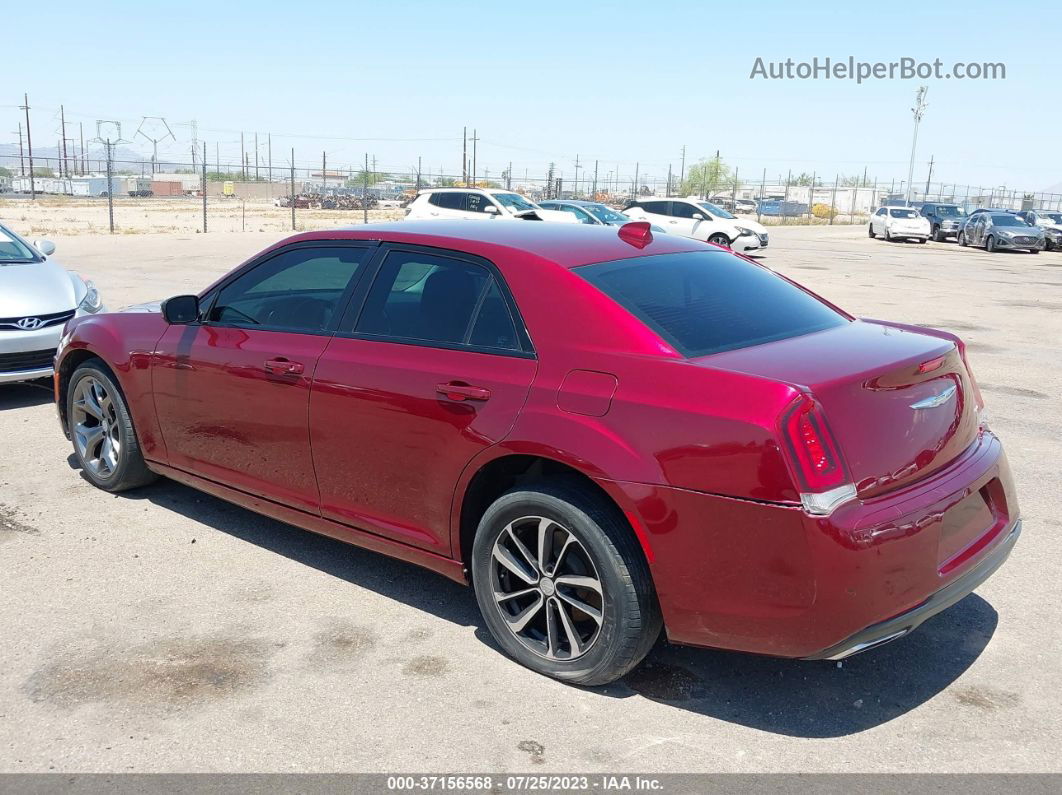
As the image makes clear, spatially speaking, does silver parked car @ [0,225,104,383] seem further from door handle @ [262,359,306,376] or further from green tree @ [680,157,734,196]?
green tree @ [680,157,734,196]

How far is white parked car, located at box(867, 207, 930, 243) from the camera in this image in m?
38.6

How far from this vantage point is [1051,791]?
296cm

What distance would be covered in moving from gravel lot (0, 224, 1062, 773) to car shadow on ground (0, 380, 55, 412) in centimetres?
279

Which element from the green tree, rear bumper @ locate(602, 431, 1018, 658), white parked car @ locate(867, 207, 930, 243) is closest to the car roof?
rear bumper @ locate(602, 431, 1018, 658)

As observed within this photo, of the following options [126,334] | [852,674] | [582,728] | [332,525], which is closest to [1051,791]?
[852,674]

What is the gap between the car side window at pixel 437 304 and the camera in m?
3.86

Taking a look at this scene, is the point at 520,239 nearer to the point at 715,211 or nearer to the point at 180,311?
the point at 180,311

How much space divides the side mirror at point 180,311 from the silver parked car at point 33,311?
3.31 metres

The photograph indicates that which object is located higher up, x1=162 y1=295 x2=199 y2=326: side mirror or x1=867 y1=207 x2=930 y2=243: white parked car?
x1=162 y1=295 x2=199 y2=326: side mirror

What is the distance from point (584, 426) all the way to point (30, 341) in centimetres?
589

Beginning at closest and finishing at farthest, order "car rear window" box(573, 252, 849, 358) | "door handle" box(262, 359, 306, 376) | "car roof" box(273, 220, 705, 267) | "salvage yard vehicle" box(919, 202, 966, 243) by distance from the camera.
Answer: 1. "car rear window" box(573, 252, 849, 358)
2. "car roof" box(273, 220, 705, 267)
3. "door handle" box(262, 359, 306, 376)
4. "salvage yard vehicle" box(919, 202, 966, 243)

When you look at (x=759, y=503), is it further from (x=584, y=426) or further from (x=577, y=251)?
(x=577, y=251)

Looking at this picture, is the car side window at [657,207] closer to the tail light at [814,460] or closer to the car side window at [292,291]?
the car side window at [292,291]

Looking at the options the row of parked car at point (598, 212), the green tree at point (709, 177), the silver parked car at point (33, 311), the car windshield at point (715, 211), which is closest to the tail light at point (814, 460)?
the silver parked car at point (33, 311)
